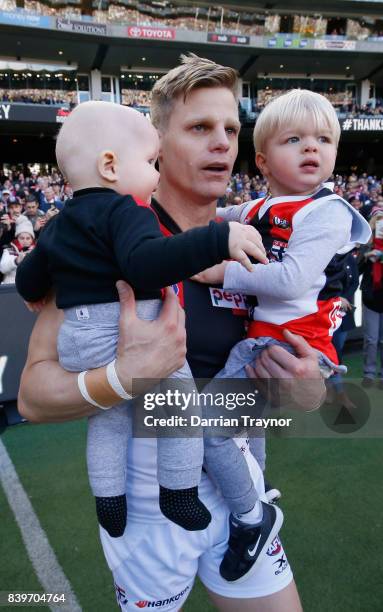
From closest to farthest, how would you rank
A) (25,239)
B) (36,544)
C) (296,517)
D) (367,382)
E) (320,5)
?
(36,544) → (296,517) → (367,382) → (25,239) → (320,5)

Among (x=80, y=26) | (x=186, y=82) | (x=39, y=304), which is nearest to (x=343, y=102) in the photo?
(x=80, y=26)

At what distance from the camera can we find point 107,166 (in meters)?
1.26

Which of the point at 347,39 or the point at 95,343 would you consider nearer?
the point at 95,343

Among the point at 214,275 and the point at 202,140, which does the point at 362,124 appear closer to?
the point at 202,140

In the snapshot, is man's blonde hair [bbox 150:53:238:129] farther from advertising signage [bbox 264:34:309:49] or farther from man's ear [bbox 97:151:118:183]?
advertising signage [bbox 264:34:309:49]

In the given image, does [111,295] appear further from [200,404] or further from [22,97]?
[22,97]

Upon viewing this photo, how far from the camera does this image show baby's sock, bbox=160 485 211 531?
1.31 metres

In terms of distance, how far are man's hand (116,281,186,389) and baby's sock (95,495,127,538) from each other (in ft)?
1.13

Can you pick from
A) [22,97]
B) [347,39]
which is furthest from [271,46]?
[22,97]

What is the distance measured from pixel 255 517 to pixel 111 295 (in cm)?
82

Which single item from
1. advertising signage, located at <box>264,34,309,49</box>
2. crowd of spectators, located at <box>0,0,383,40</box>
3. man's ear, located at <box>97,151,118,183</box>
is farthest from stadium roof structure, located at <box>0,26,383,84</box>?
man's ear, located at <box>97,151,118,183</box>

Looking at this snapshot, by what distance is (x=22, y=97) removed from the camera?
3088 centimetres

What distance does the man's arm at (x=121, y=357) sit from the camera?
1.27 metres

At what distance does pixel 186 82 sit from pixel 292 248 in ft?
2.05
